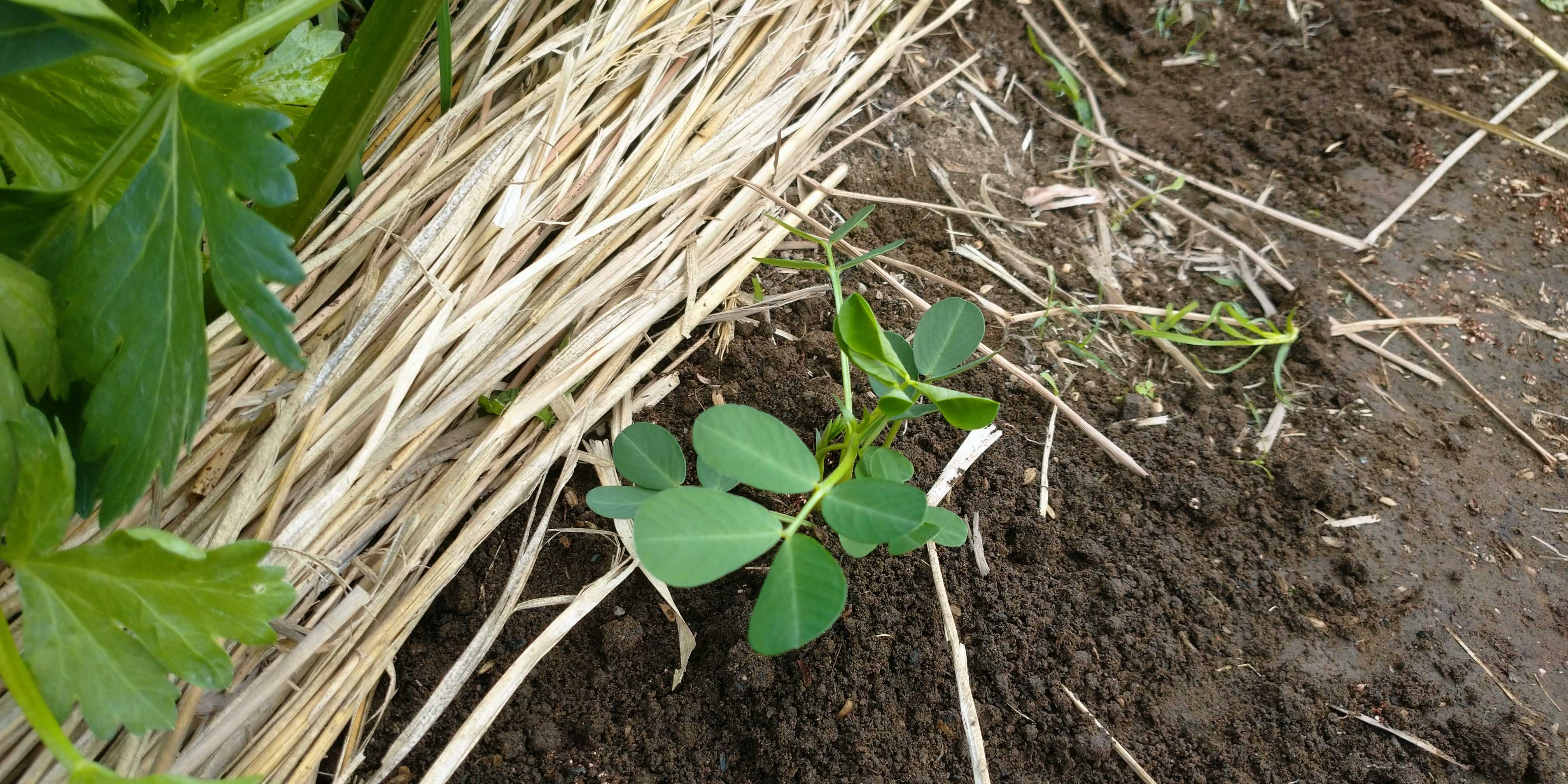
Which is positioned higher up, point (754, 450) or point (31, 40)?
point (31, 40)

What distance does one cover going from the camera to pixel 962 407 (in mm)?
936

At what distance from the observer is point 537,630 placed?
115 cm

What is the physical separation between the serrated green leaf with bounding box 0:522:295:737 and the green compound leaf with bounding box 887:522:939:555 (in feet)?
1.91

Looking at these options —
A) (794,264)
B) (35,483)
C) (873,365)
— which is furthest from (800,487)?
(35,483)

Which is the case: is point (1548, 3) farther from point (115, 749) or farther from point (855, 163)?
point (115, 749)

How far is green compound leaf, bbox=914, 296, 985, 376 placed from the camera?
106 cm

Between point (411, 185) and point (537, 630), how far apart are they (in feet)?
2.05

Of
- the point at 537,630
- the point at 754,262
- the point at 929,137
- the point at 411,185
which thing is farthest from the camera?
the point at 929,137

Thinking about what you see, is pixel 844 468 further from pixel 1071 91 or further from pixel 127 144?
pixel 1071 91

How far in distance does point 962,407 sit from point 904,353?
19 centimetres

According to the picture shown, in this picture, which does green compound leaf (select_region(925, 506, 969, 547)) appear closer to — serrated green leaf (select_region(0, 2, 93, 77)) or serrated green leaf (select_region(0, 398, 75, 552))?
serrated green leaf (select_region(0, 398, 75, 552))

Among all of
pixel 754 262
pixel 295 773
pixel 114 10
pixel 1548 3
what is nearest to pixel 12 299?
pixel 114 10

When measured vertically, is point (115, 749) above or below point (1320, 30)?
above

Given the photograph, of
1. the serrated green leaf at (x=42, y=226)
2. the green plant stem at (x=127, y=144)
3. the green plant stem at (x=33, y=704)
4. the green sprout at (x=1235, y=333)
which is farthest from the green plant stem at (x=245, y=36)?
the green sprout at (x=1235, y=333)
